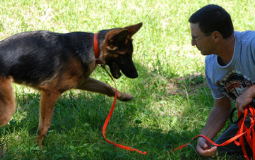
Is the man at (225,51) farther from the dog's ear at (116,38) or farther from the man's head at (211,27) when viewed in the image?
the dog's ear at (116,38)

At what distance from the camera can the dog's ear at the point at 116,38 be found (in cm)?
418

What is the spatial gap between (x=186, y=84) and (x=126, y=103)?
1399 mm

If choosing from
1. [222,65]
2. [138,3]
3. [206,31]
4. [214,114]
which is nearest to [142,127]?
[214,114]

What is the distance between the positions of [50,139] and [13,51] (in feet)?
4.39

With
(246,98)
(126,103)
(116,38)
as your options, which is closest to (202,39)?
(246,98)

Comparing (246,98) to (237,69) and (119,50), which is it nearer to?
(237,69)

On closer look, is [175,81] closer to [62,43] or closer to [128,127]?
[128,127]

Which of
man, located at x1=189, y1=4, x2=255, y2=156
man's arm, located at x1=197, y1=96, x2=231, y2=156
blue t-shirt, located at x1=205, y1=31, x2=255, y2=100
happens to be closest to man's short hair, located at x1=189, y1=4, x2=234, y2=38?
man, located at x1=189, y1=4, x2=255, y2=156

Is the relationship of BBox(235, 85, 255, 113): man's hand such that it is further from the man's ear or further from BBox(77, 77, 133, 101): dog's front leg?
BBox(77, 77, 133, 101): dog's front leg

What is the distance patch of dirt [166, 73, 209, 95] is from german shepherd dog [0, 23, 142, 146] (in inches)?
63.8

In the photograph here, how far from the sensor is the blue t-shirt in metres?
3.13

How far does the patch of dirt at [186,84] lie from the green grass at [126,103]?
2 cm

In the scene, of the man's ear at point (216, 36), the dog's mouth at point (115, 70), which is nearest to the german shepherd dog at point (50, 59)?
the dog's mouth at point (115, 70)

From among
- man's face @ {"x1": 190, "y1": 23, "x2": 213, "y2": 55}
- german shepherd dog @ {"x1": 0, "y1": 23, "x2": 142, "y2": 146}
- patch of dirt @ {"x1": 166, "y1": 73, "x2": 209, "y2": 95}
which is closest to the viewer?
man's face @ {"x1": 190, "y1": 23, "x2": 213, "y2": 55}
